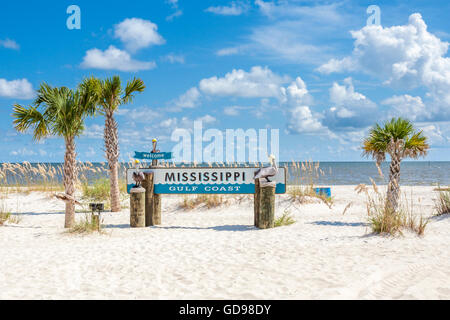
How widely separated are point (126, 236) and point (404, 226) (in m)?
6.26

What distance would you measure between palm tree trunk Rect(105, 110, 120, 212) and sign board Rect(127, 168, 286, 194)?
10.8 feet

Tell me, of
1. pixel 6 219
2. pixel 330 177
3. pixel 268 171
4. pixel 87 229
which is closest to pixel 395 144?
pixel 268 171

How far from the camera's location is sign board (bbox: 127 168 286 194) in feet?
34.2

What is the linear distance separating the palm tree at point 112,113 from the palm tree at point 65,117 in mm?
2670

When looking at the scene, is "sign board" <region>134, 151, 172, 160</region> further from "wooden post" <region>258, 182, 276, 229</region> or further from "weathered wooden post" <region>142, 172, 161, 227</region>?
"wooden post" <region>258, 182, 276, 229</region>

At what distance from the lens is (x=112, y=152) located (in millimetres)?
13680

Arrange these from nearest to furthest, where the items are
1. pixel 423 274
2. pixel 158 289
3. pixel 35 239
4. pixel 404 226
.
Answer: pixel 158 289 < pixel 423 274 < pixel 404 226 < pixel 35 239

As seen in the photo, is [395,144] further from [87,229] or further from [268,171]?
[87,229]

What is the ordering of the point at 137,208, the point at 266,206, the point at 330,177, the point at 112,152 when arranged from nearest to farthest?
1. the point at 266,206
2. the point at 137,208
3. the point at 112,152
4. the point at 330,177

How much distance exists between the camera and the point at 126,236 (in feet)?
30.0

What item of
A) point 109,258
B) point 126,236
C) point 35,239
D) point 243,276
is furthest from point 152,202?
point 243,276

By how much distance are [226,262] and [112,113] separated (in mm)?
8720

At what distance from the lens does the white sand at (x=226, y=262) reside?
5.21m
